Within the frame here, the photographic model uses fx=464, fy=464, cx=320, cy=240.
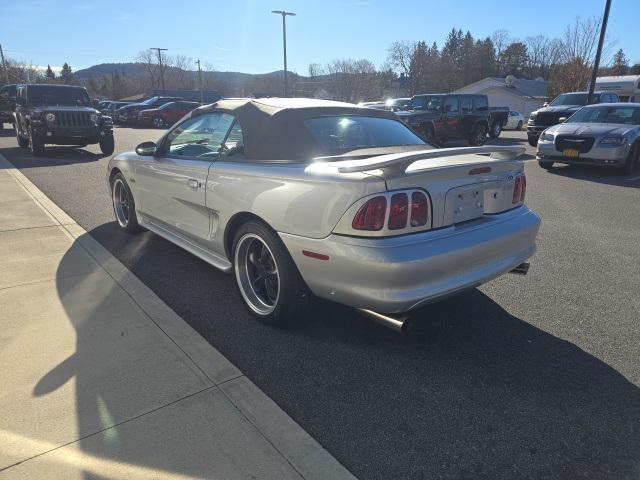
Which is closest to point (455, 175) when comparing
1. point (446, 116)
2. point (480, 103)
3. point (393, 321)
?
point (393, 321)

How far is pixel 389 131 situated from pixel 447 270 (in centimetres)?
154

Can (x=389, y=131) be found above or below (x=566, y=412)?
above

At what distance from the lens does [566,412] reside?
2.40 meters

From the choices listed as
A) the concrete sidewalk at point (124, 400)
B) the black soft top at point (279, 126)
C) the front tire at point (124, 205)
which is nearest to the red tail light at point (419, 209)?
→ the black soft top at point (279, 126)

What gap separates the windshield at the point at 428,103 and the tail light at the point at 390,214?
14107mm

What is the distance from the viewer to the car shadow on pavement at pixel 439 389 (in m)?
2.10

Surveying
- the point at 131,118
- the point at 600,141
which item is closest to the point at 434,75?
the point at 131,118

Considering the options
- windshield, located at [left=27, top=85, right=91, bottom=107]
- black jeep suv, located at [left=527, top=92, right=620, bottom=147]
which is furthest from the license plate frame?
windshield, located at [left=27, top=85, right=91, bottom=107]

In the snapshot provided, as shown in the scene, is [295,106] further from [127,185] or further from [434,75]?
[434,75]

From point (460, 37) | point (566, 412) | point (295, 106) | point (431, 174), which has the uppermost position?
point (460, 37)

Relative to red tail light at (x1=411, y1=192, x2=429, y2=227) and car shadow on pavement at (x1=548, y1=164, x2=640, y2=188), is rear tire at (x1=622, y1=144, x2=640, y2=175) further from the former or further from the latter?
red tail light at (x1=411, y1=192, x2=429, y2=227)

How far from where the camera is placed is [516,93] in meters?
56.2

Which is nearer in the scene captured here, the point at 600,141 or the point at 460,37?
the point at 600,141

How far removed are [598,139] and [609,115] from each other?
5.11 feet
